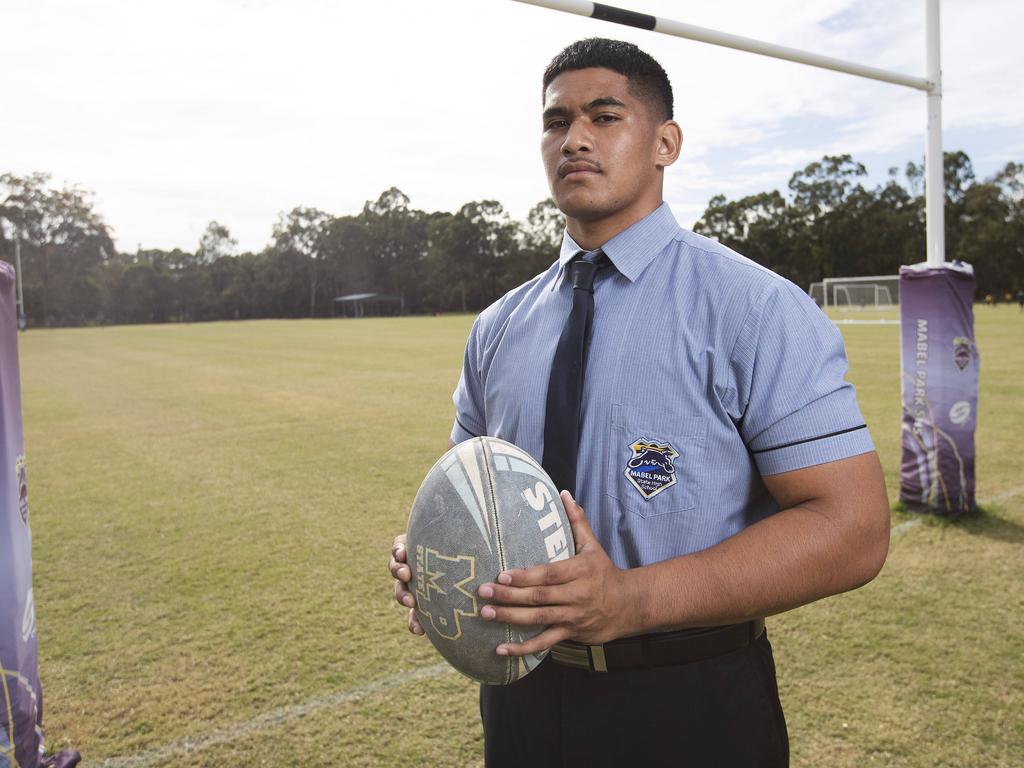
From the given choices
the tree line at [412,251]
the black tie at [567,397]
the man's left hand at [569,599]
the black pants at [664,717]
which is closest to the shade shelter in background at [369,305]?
the tree line at [412,251]

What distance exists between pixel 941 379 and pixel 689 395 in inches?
200

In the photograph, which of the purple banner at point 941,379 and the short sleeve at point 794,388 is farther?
the purple banner at point 941,379

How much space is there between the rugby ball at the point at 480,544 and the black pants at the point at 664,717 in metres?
0.22

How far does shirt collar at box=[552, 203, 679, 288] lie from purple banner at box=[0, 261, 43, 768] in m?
1.81

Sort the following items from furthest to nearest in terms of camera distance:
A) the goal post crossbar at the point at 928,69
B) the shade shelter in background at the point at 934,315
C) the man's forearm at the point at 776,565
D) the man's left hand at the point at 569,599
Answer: the shade shelter in background at the point at 934,315 → the goal post crossbar at the point at 928,69 → the man's forearm at the point at 776,565 → the man's left hand at the point at 569,599

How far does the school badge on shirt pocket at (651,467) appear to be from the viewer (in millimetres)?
1703

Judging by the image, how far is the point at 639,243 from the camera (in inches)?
74.2

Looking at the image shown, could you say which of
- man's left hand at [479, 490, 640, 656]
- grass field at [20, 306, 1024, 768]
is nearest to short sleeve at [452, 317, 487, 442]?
man's left hand at [479, 490, 640, 656]

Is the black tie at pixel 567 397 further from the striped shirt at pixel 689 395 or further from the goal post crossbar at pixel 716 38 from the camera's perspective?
the goal post crossbar at pixel 716 38

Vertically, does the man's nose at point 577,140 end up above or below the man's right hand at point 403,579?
above

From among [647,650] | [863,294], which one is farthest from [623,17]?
[863,294]

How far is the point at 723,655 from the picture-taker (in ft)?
5.90

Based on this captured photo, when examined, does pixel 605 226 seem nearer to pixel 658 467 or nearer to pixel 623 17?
pixel 658 467

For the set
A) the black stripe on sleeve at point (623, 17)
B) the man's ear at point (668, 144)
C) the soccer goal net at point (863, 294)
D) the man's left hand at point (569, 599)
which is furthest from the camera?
the soccer goal net at point (863, 294)
